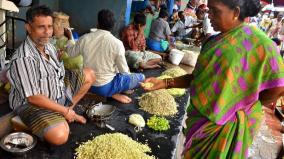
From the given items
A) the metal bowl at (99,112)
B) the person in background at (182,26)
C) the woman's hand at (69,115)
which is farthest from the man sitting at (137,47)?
the person in background at (182,26)

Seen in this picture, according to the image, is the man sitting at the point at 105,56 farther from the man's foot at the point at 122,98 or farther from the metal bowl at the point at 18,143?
the metal bowl at the point at 18,143

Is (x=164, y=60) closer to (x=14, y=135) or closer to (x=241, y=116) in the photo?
(x=14, y=135)

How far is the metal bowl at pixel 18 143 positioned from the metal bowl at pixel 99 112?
82 cm

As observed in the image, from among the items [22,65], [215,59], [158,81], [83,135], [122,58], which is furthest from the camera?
[122,58]

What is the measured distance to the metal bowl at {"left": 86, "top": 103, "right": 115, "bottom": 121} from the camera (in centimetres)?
362

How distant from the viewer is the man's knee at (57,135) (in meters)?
3.01

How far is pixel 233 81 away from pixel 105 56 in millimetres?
2536

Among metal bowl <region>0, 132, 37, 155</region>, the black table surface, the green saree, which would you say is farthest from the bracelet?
metal bowl <region>0, 132, 37, 155</region>

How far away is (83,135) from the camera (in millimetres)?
3418

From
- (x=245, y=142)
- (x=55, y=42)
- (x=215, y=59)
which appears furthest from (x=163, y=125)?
(x=55, y=42)

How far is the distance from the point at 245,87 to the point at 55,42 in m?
3.76

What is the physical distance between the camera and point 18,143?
2963mm

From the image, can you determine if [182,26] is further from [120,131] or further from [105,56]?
[120,131]

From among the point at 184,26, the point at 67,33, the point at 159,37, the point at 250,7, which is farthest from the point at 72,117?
the point at 184,26
